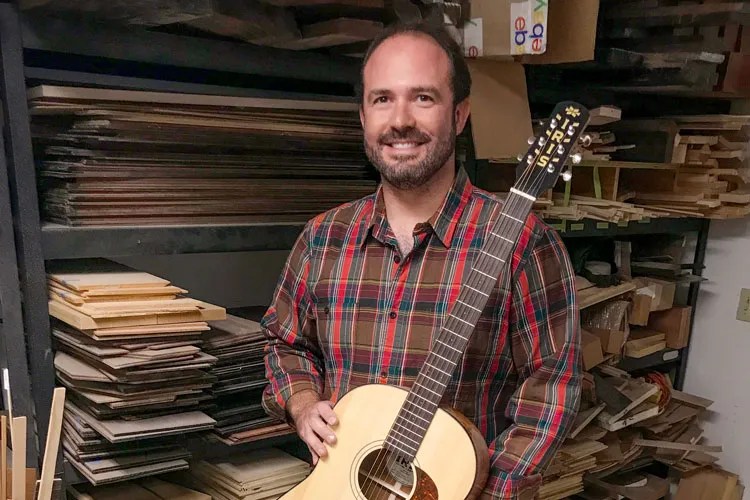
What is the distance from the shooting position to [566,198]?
6.38ft

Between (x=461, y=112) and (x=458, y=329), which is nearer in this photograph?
(x=458, y=329)

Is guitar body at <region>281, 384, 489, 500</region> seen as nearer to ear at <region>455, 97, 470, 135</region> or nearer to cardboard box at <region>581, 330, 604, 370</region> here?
ear at <region>455, 97, 470, 135</region>

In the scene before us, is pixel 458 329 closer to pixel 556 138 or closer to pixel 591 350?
pixel 556 138

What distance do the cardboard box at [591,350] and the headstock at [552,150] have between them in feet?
3.70

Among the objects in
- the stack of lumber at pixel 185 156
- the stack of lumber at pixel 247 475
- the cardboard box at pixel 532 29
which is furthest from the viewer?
the stack of lumber at pixel 247 475

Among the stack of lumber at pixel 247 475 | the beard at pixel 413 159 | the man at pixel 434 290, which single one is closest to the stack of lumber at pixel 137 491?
the stack of lumber at pixel 247 475

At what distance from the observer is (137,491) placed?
1430 millimetres

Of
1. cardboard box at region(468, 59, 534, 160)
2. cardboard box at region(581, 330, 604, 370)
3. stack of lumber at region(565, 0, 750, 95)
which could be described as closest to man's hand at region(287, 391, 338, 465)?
cardboard box at region(468, 59, 534, 160)

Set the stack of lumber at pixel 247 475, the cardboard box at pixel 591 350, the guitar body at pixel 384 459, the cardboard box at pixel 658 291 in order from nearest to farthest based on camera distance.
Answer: the guitar body at pixel 384 459, the stack of lumber at pixel 247 475, the cardboard box at pixel 591 350, the cardboard box at pixel 658 291

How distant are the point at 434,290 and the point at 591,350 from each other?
1117 mm

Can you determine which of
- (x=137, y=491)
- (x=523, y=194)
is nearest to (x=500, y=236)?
(x=523, y=194)

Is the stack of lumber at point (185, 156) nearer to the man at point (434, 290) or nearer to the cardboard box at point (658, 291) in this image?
the man at point (434, 290)

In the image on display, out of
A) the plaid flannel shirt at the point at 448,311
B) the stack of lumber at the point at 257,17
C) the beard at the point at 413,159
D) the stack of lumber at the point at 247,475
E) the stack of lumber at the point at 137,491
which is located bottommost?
the stack of lumber at the point at 247,475

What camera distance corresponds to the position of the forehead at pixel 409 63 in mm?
1109
